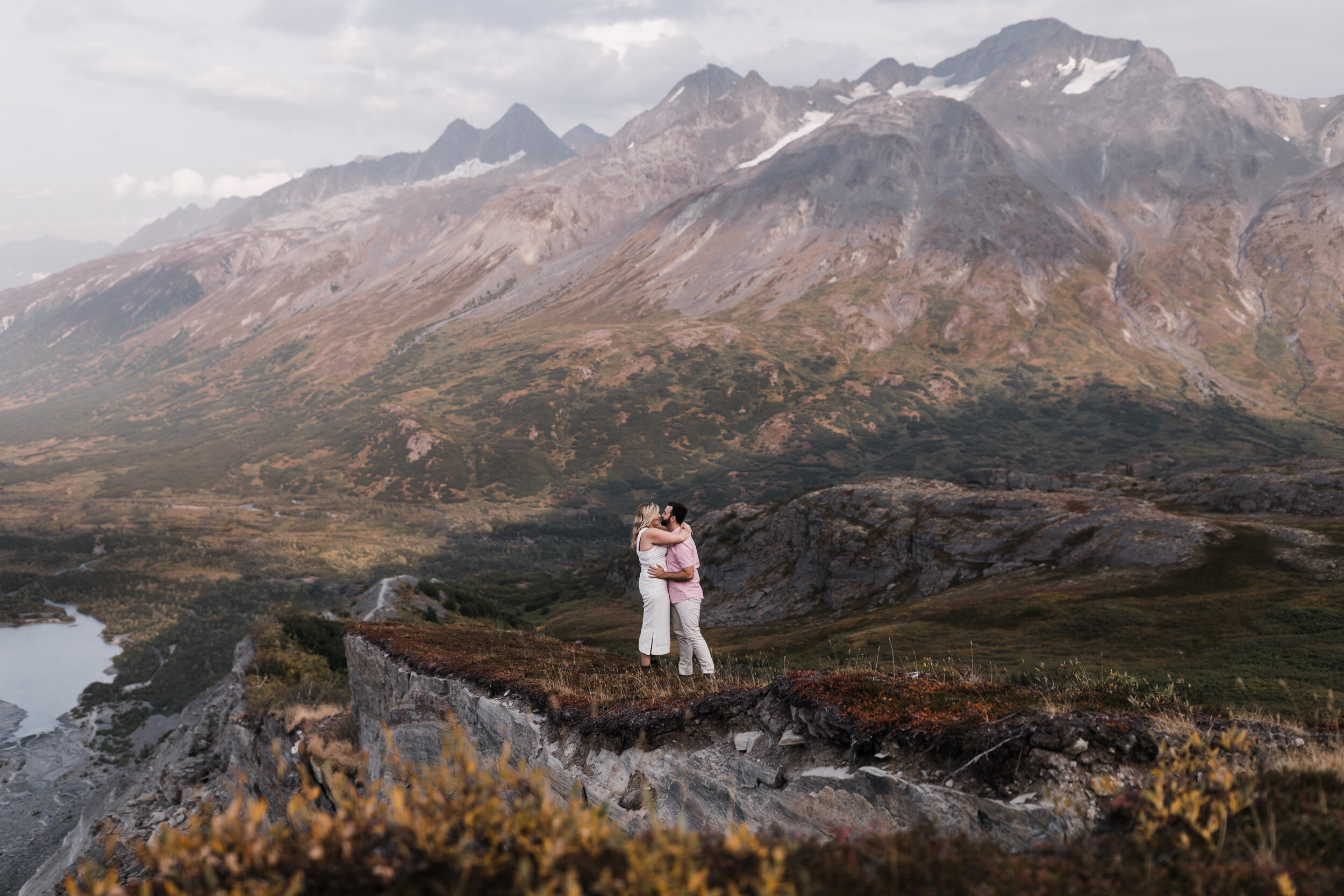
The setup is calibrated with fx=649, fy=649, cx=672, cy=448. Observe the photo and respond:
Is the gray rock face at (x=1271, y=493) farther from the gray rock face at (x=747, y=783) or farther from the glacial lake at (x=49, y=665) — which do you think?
the glacial lake at (x=49, y=665)

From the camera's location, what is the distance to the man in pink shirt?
1593 centimetres

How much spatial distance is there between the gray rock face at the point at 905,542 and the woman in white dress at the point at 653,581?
43.1 meters

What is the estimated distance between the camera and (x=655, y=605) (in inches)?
640

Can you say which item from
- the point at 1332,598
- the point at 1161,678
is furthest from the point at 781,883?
the point at 1332,598

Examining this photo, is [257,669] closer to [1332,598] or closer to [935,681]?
[935,681]

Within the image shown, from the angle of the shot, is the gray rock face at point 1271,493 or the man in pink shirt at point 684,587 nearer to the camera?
the man in pink shirt at point 684,587

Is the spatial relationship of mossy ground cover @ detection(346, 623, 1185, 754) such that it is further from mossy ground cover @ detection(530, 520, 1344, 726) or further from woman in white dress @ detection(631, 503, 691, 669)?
mossy ground cover @ detection(530, 520, 1344, 726)

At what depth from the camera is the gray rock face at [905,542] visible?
50625mm

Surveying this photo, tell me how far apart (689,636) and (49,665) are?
233 m

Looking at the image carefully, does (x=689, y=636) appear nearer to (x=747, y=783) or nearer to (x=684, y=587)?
(x=684, y=587)

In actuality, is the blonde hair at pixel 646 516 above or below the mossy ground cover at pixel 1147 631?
above

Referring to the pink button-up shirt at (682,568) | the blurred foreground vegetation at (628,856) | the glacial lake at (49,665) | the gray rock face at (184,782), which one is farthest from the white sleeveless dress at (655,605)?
the glacial lake at (49,665)

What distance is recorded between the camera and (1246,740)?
8.44 metres

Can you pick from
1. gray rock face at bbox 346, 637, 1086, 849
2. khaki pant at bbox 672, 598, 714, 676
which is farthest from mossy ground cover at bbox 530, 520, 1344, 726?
gray rock face at bbox 346, 637, 1086, 849
